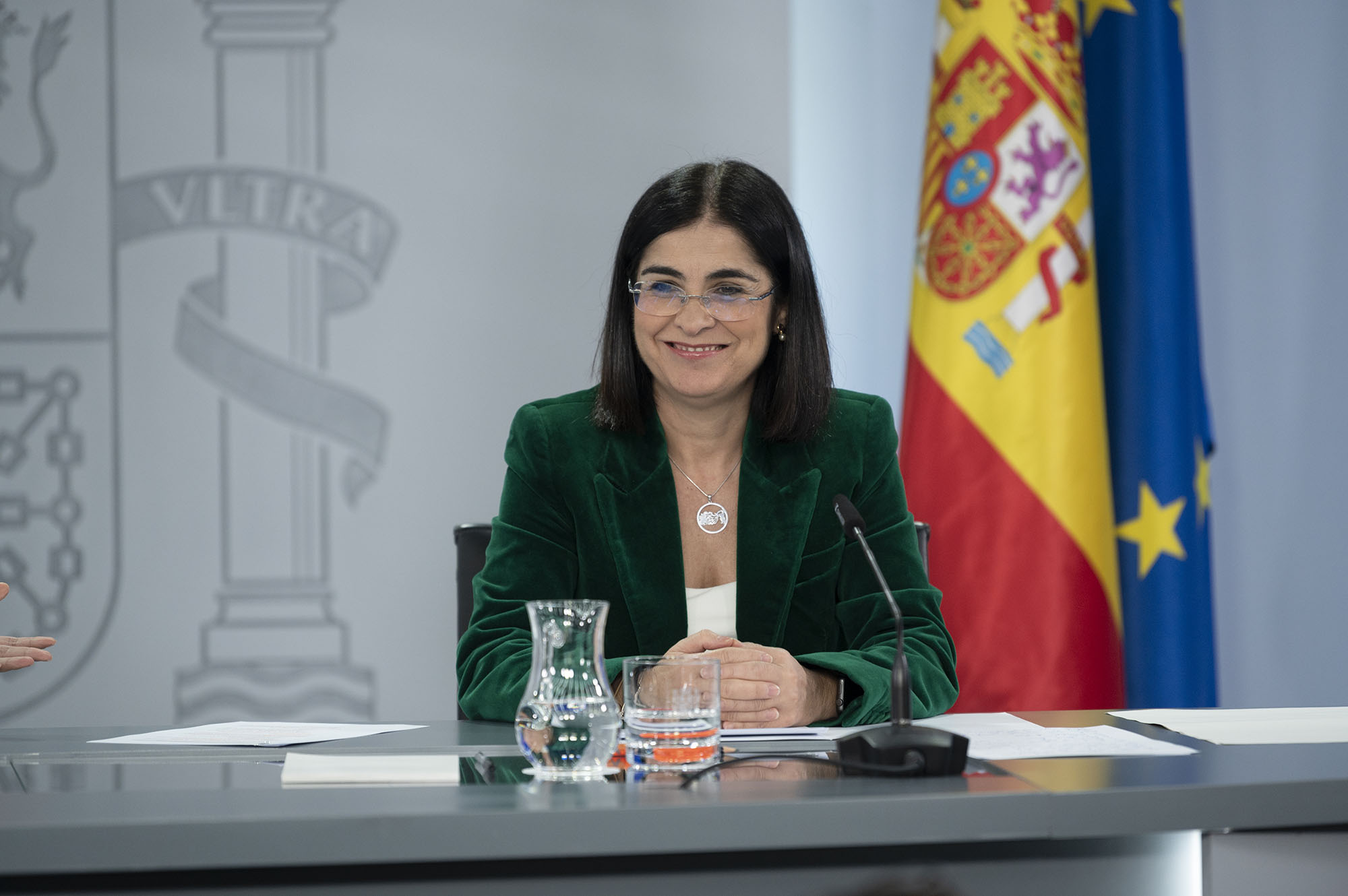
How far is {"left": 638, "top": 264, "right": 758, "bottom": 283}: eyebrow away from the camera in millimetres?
1731

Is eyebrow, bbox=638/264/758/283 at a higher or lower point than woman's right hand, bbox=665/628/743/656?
higher

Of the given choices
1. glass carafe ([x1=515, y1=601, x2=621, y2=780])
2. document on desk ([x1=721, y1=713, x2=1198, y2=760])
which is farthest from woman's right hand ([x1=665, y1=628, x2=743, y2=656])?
glass carafe ([x1=515, y1=601, x2=621, y2=780])

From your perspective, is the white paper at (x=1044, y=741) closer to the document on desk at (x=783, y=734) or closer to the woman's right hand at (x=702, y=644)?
the document on desk at (x=783, y=734)

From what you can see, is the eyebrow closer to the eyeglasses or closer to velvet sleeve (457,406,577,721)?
the eyeglasses

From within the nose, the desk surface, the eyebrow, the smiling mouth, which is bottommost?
the desk surface

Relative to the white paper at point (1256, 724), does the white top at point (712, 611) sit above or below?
above

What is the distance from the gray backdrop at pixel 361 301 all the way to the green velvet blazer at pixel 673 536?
45.1 inches

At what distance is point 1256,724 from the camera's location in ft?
4.25

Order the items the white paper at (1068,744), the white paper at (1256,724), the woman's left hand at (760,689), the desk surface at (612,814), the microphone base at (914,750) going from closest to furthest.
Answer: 1. the desk surface at (612,814)
2. the microphone base at (914,750)
3. the white paper at (1068,744)
4. the white paper at (1256,724)
5. the woman's left hand at (760,689)

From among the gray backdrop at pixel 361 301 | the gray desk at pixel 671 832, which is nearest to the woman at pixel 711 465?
the gray desk at pixel 671 832

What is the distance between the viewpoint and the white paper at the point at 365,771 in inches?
38.3

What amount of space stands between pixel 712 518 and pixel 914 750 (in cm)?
85

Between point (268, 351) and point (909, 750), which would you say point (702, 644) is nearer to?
point (909, 750)

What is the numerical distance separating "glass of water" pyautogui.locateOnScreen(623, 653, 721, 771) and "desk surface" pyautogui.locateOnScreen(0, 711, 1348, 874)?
68 mm
